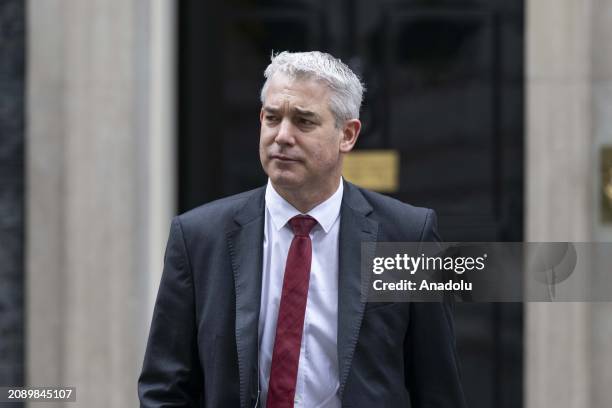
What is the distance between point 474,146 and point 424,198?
1.30 feet

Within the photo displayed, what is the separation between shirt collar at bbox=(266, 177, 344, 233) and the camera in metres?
2.89

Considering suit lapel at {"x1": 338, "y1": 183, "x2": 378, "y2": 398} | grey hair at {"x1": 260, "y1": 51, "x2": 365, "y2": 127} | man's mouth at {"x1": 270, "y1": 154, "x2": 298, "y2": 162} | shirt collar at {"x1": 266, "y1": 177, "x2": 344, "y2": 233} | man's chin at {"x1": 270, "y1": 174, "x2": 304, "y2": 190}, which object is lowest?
suit lapel at {"x1": 338, "y1": 183, "x2": 378, "y2": 398}

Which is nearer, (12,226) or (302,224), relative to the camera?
(302,224)

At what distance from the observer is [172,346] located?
112 inches

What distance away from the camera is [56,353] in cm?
555

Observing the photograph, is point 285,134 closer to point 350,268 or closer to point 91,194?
point 350,268

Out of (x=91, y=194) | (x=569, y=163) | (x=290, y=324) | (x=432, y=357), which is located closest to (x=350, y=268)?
(x=290, y=324)

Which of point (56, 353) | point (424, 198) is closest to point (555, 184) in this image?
point (424, 198)

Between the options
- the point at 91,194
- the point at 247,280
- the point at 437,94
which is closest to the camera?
the point at 247,280

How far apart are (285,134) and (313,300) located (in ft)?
1.51

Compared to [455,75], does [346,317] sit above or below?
below

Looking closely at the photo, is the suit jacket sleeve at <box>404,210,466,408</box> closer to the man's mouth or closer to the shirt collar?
the shirt collar

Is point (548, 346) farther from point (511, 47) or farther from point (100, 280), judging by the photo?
Answer: point (100, 280)

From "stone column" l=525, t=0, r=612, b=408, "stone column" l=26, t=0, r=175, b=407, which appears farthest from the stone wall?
"stone column" l=525, t=0, r=612, b=408
